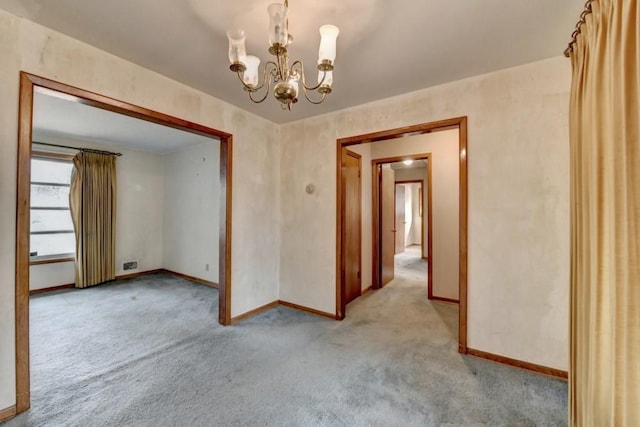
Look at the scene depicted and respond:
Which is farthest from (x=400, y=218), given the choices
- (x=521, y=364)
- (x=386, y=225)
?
(x=521, y=364)

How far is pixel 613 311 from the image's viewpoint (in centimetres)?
93

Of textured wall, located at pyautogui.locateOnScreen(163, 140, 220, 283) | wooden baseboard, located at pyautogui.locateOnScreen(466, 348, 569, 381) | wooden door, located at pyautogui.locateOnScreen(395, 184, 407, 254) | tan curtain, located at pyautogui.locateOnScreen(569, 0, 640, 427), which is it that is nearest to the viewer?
tan curtain, located at pyautogui.locateOnScreen(569, 0, 640, 427)

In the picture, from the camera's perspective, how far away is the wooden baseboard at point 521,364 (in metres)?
2.02

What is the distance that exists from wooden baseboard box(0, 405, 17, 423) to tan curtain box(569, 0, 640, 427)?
10.1 feet

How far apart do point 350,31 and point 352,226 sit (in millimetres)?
2456

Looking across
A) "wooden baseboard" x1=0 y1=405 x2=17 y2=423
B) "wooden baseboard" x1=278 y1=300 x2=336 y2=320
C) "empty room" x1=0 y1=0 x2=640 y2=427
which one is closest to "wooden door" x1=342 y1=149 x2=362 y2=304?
"empty room" x1=0 y1=0 x2=640 y2=427

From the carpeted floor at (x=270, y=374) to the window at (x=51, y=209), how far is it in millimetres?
1615

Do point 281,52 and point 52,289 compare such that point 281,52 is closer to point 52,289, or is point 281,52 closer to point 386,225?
point 386,225

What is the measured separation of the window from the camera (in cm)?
431

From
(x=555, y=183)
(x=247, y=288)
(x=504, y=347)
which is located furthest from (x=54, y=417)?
(x=555, y=183)

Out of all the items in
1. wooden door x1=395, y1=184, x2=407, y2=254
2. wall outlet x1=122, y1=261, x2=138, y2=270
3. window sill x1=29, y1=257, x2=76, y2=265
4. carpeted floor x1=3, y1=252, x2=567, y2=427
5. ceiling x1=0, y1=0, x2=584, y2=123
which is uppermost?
ceiling x1=0, y1=0, x2=584, y2=123

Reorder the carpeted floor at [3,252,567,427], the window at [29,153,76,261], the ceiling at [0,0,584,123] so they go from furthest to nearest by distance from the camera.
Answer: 1. the window at [29,153,76,261]
2. the carpeted floor at [3,252,567,427]
3. the ceiling at [0,0,584,123]

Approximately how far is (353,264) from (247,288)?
1.52m

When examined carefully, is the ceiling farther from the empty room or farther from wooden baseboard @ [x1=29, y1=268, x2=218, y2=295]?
wooden baseboard @ [x1=29, y1=268, x2=218, y2=295]
